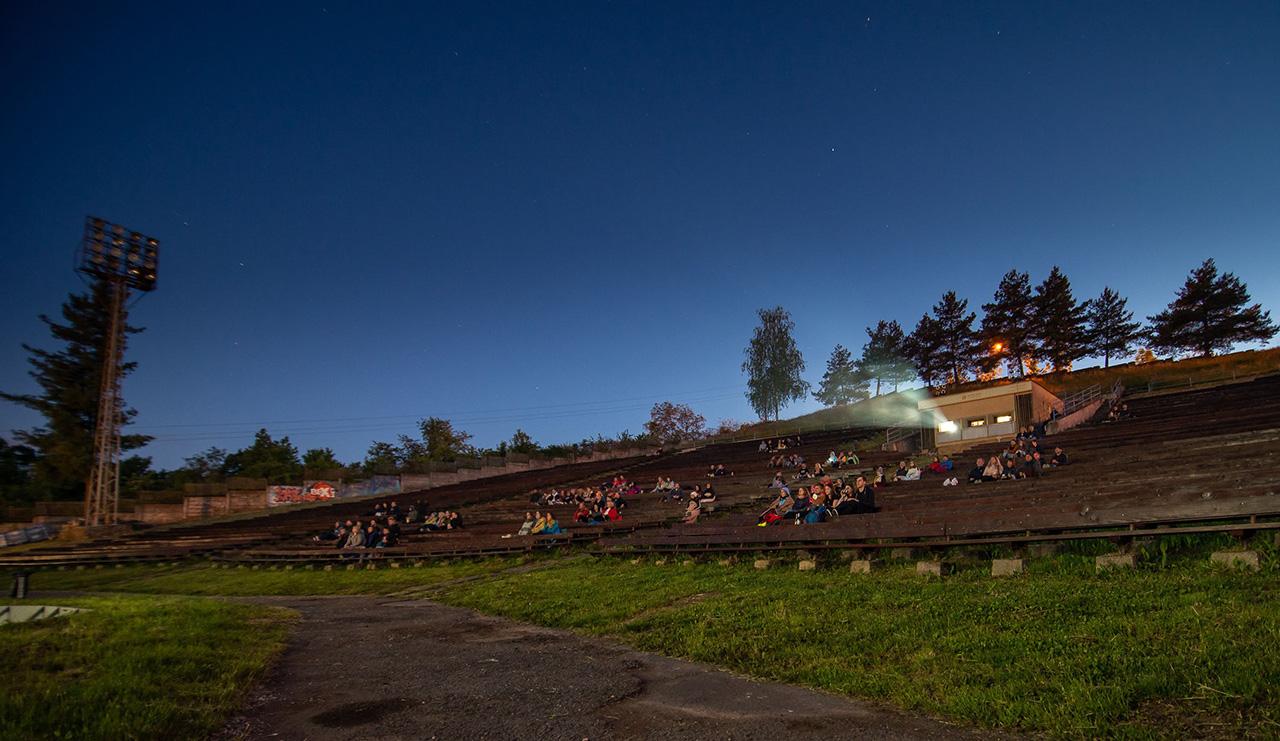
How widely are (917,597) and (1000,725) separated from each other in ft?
11.9

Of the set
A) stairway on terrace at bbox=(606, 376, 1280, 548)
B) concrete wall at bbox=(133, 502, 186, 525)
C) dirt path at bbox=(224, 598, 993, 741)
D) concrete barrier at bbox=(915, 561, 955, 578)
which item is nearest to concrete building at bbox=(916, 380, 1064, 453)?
stairway on terrace at bbox=(606, 376, 1280, 548)

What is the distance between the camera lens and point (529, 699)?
5316 mm

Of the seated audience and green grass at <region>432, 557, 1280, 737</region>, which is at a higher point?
the seated audience

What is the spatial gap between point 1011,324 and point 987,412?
120ft

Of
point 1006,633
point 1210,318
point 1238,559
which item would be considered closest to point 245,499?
point 1006,633

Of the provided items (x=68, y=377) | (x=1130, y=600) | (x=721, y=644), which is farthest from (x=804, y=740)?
(x=68, y=377)

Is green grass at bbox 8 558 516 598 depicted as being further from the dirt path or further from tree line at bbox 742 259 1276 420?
tree line at bbox 742 259 1276 420

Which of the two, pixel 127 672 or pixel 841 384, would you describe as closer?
pixel 127 672

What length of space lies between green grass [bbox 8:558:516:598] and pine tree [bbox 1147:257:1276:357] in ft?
206

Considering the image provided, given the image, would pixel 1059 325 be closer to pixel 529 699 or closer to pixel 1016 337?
pixel 1016 337

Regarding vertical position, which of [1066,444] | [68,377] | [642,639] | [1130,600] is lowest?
[642,639]

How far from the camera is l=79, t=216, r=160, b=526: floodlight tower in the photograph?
35.1m

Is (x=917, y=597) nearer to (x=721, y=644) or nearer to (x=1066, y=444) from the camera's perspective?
(x=721, y=644)

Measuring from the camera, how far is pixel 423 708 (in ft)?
16.9
